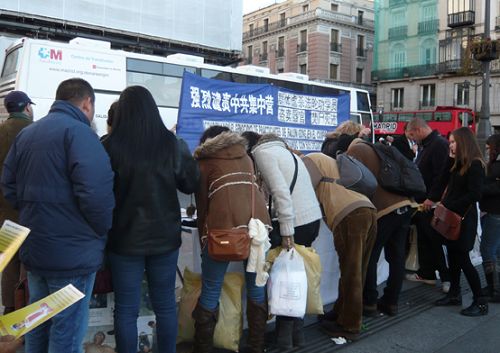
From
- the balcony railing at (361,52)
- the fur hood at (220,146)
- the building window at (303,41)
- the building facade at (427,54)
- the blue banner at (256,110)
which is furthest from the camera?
the balcony railing at (361,52)

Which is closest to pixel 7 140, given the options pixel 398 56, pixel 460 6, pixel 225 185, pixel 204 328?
pixel 225 185

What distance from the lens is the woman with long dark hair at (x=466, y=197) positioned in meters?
4.64

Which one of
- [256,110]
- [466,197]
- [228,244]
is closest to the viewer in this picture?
[228,244]

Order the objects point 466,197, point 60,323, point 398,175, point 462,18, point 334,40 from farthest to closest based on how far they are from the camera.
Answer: point 334,40 < point 462,18 < point 466,197 < point 398,175 < point 60,323

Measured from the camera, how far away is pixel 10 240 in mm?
1752

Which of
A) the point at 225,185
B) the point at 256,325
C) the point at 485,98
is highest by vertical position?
the point at 485,98

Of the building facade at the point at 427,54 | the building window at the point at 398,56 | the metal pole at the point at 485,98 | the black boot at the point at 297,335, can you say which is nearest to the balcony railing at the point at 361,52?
the building facade at the point at 427,54

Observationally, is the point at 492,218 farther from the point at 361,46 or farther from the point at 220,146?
the point at 361,46

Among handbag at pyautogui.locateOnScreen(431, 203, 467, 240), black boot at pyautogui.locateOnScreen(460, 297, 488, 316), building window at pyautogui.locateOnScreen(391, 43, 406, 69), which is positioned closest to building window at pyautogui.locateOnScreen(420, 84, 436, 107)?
building window at pyautogui.locateOnScreen(391, 43, 406, 69)

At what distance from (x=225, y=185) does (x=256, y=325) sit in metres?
1.10

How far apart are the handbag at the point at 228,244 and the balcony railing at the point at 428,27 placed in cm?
4556

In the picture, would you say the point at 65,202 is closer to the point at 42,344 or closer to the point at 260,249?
the point at 42,344

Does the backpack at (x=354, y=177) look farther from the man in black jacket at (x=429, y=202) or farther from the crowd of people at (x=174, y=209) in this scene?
the man in black jacket at (x=429, y=202)

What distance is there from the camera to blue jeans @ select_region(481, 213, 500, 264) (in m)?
5.14
